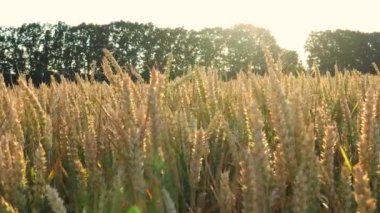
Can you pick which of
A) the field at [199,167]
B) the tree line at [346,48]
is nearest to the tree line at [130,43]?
the tree line at [346,48]

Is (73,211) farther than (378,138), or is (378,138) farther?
(73,211)

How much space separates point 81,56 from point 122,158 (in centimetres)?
3902

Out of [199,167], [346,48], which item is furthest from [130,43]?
[199,167]

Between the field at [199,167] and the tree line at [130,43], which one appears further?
the tree line at [130,43]

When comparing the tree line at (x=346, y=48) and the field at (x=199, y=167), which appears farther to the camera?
the tree line at (x=346, y=48)

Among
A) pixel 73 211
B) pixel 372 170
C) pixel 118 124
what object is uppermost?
pixel 118 124

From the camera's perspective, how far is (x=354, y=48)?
3991 centimetres

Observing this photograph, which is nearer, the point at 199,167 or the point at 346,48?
the point at 199,167

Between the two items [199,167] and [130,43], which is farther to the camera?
[130,43]

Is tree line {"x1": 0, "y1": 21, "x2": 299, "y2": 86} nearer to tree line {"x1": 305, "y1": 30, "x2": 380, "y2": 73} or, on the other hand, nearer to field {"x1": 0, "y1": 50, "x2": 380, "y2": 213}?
tree line {"x1": 305, "y1": 30, "x2": 380, "y2": 73}

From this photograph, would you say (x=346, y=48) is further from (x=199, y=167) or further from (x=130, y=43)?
(x=199, y=167)

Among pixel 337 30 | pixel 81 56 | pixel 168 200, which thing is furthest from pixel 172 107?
pixel 337 30

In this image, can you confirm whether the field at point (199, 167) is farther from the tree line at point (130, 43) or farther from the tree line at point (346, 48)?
the tree line at point (346, 48)

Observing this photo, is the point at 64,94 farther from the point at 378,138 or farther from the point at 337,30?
the point at 337,30
